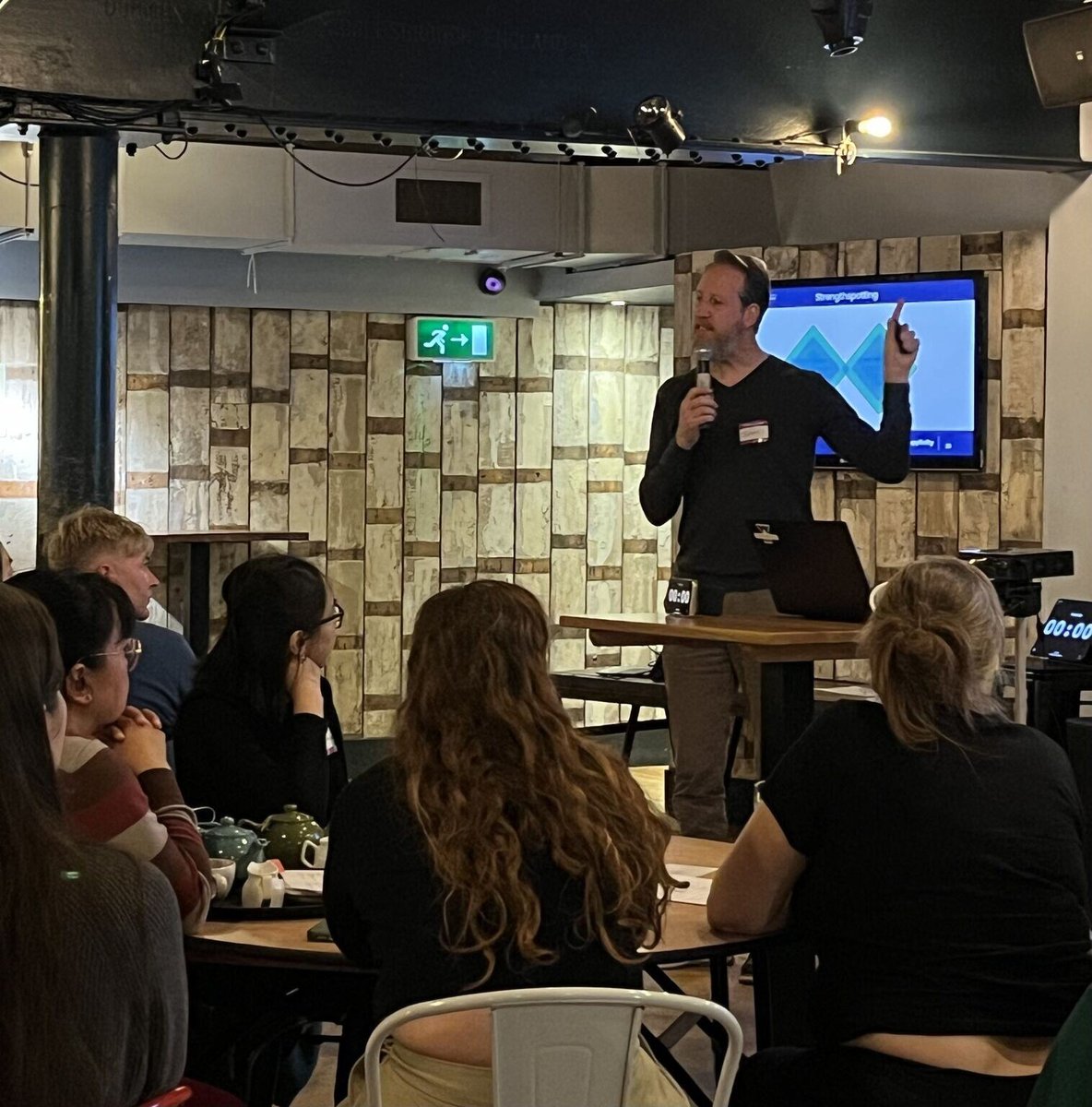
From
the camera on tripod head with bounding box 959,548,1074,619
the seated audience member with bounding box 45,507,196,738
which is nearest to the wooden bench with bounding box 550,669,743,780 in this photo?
the camera on tripod head with bounding box 959,548,1074,619

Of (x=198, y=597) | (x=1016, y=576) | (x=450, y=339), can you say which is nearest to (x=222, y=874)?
(x=1016, y=576)

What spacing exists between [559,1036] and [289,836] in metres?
1.03

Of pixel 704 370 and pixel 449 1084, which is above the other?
pixel 704 370

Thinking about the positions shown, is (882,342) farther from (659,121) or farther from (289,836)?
(289,836)

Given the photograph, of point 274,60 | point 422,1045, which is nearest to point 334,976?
point 422,1045

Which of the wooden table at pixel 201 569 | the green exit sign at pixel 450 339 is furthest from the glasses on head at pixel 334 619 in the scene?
the green exit sign at pixel 450 339

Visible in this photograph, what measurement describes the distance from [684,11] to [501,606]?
326 centimetres

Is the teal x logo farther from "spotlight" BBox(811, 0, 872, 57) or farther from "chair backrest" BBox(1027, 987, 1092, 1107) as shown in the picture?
"chair backrest" BBox(1027, 987, 1092, 1107)

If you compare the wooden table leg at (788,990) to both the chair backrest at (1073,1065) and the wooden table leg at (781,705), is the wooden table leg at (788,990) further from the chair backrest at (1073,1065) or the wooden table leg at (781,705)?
the chair backrest at (1073,1065)

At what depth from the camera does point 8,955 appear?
64.0 inches

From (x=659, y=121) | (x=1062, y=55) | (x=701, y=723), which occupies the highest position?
(x=1062, y=55)

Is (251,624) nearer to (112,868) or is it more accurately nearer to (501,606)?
(501,606)

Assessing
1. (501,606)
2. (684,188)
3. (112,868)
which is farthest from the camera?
(684,188)

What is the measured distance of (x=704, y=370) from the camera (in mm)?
4746
